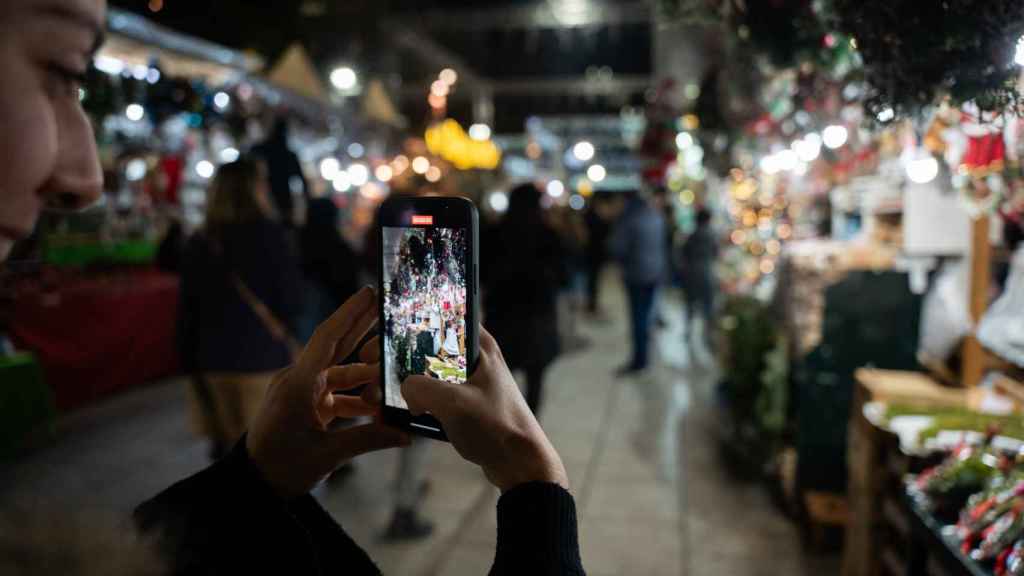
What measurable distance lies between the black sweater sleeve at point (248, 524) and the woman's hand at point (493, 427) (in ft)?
1.10

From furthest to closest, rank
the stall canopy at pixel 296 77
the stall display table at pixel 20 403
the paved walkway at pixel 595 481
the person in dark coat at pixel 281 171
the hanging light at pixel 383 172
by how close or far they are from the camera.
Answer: the hanging light at pixel 383 172, the stall canopy at pixel 296 77, the person in dark coat at pixel 281 171, the stall display table at pixel 20 403, the paved walkway at pixel 595 481

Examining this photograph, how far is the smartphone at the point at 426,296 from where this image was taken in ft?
3.30

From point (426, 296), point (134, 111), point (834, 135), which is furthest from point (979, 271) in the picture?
point (134, 111)

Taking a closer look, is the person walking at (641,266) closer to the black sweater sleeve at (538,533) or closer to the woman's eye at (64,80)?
Result: the black sweater sleeve at (538,533)

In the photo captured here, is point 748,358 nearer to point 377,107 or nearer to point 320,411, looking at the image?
point 320,411

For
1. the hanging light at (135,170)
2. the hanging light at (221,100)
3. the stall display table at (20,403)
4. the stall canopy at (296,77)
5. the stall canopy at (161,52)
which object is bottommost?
the stall display table at (20,403)

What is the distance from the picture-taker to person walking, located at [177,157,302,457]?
11.3 ft

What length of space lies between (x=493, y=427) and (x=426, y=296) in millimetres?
258

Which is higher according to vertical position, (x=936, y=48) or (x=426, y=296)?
(x=936, y=48)

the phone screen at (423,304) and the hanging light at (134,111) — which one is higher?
the hanging light at (134,111)

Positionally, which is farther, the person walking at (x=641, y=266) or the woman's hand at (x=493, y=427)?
A: the person walking at (x=641, y=266)

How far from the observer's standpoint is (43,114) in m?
0.68

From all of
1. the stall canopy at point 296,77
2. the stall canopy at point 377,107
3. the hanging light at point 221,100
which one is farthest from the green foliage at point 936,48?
the stall canopy at point 377,107

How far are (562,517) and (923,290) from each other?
13.4ft
